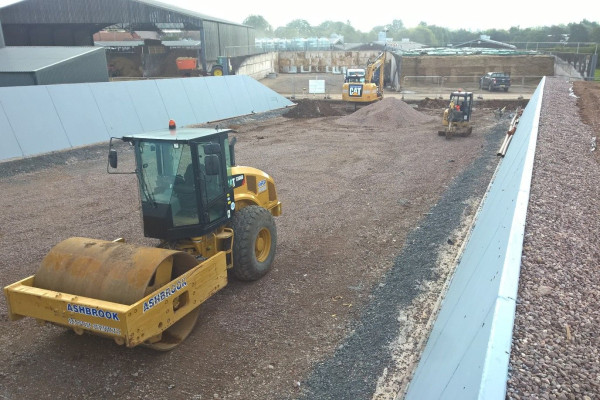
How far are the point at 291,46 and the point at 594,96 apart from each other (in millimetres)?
47235

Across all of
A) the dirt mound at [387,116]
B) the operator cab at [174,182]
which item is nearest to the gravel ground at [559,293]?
the operator cab at [174,182]

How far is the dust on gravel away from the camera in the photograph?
553 cm

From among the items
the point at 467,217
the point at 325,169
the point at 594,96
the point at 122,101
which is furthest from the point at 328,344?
the point at 594,96

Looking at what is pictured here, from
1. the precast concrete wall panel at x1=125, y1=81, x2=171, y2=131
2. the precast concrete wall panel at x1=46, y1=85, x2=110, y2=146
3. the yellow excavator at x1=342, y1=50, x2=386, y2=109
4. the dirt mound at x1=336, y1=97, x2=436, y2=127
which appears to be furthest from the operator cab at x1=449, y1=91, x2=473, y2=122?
the precast concrete wall panel at x1=46, y1=85, x2=110, y2=146

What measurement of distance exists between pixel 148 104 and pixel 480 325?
2003 cm

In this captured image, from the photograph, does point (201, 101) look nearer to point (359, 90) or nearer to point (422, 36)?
point (359, 90)

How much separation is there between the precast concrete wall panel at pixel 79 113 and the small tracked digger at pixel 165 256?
41.6 feet

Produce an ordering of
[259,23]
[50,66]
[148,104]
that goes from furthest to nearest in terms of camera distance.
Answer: [259,23] → [148,104] → [50,66]

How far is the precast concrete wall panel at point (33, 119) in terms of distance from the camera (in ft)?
53.3

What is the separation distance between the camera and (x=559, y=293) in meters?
4.65

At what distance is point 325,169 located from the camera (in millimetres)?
15617

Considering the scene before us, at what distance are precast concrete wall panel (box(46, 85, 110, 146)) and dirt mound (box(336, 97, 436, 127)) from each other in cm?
1197

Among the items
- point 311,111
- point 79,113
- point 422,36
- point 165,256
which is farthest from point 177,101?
point 422,36

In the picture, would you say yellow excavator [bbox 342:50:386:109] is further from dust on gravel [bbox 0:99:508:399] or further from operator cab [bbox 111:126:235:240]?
operator cab [bbox 111:126:235:240]
